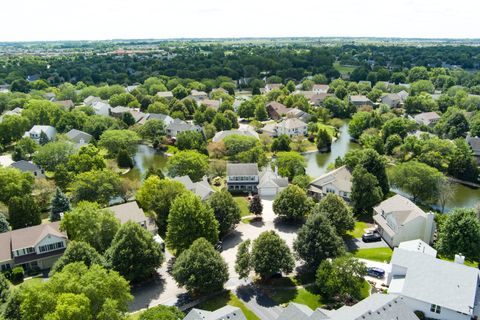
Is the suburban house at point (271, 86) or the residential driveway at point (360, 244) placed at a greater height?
the suburban house at point (271, 86)

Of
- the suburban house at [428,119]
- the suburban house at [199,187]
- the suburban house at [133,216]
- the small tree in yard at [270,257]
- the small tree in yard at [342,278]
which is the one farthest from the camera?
the suburban house at [428,119]

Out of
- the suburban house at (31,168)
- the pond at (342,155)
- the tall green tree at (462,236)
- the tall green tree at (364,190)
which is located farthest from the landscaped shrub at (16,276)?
the pond at (342,155)

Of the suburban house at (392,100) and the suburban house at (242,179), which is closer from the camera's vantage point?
the suburban house at (242,179)

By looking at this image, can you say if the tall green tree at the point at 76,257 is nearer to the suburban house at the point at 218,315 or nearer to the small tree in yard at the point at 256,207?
the suburban house at the point at 218,315

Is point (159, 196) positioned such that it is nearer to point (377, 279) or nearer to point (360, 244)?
point (360, 244)

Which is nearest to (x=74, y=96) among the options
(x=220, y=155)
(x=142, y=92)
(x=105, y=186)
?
(x=142, y=92)

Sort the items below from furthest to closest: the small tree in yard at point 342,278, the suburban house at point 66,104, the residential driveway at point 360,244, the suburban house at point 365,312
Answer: the suburban house at point 66,104 < the residential driveway at point 360,244 < the small tree in yard at point 342,278 < the suburban house at point 365,312

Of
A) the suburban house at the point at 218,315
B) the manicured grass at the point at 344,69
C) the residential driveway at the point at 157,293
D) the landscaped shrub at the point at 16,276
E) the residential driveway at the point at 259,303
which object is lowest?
the residential driveway at the point at 157,293

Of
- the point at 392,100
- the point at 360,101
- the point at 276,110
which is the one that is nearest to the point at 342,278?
the point at 276,110

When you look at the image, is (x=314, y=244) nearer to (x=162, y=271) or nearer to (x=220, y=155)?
(x=162, y=271)
